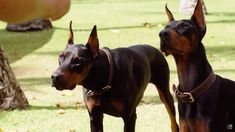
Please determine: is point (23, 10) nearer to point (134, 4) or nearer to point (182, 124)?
point (182, 124)

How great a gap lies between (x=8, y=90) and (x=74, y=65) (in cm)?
260

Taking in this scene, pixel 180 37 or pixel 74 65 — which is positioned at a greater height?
pixel 180 37

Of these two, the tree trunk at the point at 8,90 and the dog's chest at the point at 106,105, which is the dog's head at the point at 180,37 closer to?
the dog's chest at the point at 106,105

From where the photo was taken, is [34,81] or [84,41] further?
[84,41]

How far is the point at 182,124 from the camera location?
14.3 feet

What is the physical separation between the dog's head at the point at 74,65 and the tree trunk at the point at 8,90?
223 centimetres

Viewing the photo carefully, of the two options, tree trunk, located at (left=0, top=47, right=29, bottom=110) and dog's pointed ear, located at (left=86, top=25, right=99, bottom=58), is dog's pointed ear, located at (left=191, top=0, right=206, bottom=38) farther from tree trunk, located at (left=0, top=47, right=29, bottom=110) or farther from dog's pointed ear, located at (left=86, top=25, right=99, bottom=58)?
tree trunk, located at (left=0, top=47, right=29, bottom=110)

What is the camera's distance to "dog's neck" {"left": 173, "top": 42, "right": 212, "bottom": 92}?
169 inches

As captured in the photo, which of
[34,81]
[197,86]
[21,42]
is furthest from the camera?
[21,42]

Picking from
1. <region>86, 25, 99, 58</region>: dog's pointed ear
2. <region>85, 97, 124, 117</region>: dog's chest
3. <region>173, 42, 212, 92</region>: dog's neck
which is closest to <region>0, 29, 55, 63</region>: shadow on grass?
<region>85, 97, 124, 117</region>: dog's chest

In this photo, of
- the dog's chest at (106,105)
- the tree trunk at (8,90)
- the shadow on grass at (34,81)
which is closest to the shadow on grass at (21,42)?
the shadow on grass at (34,81)

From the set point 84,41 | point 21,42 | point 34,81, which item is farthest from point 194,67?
point 21,42

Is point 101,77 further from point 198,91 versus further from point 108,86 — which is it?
point 198,91

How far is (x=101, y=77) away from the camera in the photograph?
192 inches
